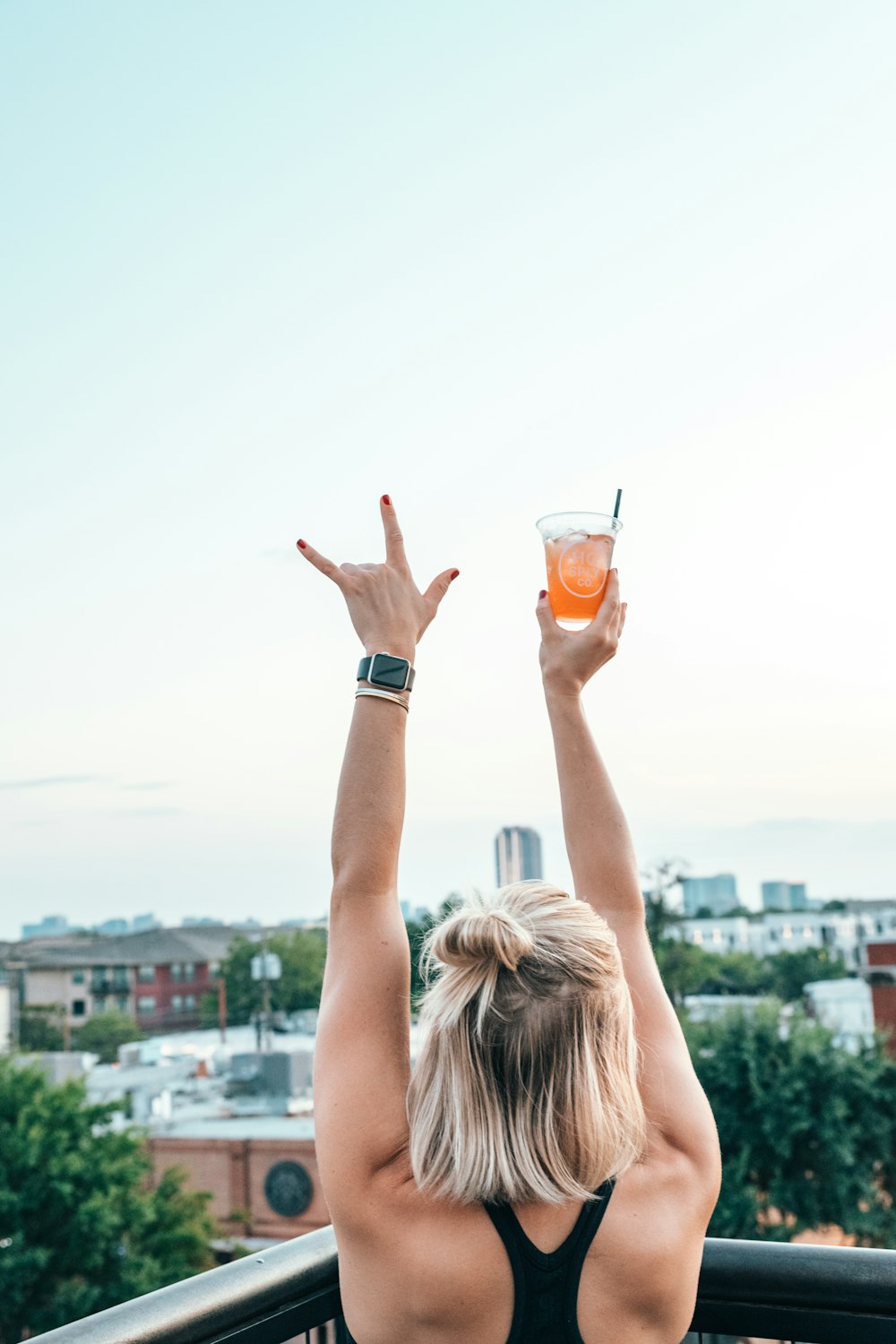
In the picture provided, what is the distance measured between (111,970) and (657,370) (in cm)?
4079

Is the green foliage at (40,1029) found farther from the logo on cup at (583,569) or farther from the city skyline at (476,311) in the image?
the logo on cup at (583,569)

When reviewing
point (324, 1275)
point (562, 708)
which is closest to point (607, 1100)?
point (562, 708)

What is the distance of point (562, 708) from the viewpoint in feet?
4.30

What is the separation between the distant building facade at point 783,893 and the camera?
2854 inches

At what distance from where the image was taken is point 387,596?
125 cm

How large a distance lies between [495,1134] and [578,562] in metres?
0.70

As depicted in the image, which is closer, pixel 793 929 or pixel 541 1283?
pixel 541 1283

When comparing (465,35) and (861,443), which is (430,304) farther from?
(861,443)

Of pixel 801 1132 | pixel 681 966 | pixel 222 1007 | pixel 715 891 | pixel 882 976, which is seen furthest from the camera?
pixel 715 891

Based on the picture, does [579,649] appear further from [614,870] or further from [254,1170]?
[254,1170]

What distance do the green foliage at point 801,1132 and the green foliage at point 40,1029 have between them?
90.0 feet

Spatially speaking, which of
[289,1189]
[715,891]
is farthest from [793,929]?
[289,1189]

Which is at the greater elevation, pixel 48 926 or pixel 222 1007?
pixel 48 926

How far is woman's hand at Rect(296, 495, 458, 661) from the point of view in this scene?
1215mm
